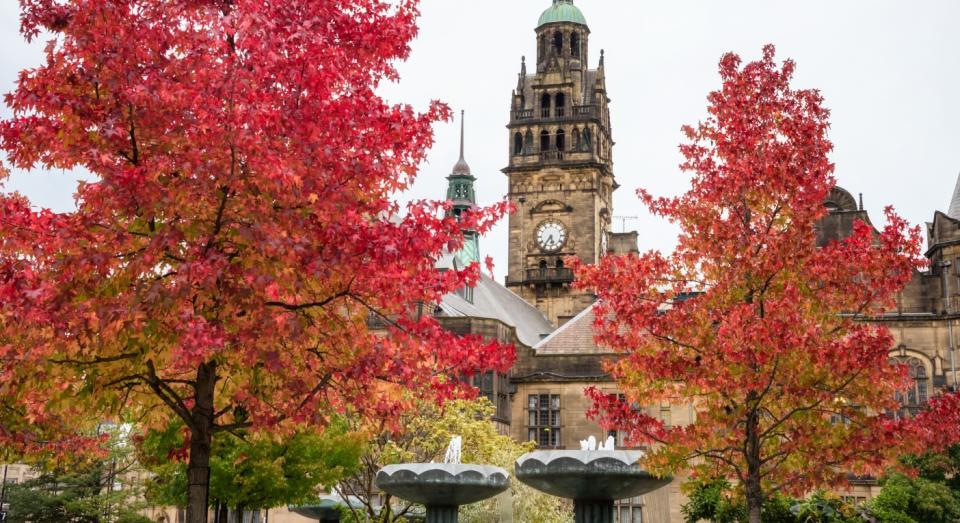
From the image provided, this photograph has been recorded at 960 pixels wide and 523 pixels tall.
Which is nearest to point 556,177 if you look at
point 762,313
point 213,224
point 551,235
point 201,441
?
point 551,235

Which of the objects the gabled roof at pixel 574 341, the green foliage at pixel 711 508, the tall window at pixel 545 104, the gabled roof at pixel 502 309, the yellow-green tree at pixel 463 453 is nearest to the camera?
the green foliage at pixel 711 508

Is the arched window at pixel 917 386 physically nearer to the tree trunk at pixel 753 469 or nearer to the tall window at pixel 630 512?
the tall window at pixel 630 512

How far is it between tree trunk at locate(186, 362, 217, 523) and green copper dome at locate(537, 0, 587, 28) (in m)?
70.7

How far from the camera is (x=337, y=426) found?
81.2 feet

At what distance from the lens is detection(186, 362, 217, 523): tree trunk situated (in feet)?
37.3

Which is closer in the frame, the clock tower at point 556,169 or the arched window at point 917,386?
the arched window at point 917,386

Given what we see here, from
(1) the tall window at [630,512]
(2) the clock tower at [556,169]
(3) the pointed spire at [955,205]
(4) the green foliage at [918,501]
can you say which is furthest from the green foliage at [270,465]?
(2) the clock tower at [556,169]

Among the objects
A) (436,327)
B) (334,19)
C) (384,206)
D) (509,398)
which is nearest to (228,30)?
(334,19)

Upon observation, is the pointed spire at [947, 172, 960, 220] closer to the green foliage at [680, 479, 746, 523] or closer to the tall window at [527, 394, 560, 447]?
the tall window at [527, 394, 560, 447]

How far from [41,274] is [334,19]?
4.25m

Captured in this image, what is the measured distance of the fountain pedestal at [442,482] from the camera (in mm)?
18688

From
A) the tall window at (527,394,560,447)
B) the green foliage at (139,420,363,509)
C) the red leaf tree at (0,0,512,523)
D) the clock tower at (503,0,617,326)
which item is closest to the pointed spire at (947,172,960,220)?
the tall window at (527,394,560,447)

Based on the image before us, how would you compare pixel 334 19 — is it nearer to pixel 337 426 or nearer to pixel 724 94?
pixel 724 94

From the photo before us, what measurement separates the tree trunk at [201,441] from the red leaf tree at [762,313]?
261 inches
